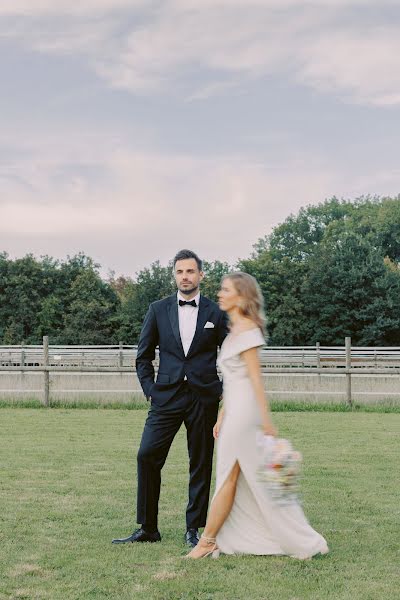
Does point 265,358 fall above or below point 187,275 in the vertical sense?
below

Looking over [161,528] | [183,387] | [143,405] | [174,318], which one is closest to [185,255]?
[174,318]

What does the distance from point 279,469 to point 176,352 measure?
1.30 m

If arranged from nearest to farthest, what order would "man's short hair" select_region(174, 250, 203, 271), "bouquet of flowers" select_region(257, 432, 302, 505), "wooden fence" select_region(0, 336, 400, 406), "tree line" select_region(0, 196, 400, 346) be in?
"bouquet of flowers" select_region(257, 432, 302, 505) → "man's short hair" select_region(174, 250, 203, 271) → "wooden fence" select_region(0, 336, 400, 406) → "tree line" select_region(0, 196, 400, 346)

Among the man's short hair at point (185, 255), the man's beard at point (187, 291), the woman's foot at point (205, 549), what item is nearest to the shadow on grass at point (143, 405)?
the man's beard at point (187, 291)

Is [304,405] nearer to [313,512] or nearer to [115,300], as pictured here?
[313,512]

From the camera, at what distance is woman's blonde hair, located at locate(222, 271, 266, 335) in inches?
229

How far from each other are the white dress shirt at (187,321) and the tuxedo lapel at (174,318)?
0.03 metres

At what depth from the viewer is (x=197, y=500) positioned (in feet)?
21.6

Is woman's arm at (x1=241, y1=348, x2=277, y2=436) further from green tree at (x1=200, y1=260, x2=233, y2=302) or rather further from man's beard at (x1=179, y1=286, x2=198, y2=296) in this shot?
green tree at (x1=200, y1=260, x2=233, y2=302)

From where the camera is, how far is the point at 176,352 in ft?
21.1

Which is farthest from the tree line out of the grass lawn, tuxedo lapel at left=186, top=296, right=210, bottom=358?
tuxedo lapel at left=186, top=296, right=210, bottom=358

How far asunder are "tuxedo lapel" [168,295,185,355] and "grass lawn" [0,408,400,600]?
1461 mm

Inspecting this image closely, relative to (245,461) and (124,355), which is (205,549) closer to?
(245,461)

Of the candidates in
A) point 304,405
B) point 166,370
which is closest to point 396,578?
point 166,370
